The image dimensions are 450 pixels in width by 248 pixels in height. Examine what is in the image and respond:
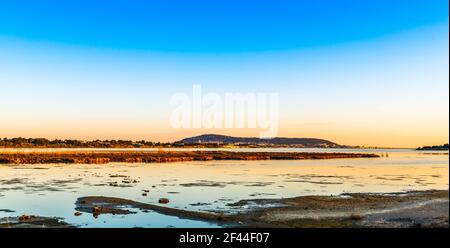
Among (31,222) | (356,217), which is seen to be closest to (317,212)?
(356,217)

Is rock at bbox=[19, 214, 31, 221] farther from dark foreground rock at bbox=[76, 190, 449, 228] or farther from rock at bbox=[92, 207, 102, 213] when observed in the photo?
rock at bbox=[92, 207, 102, 213]

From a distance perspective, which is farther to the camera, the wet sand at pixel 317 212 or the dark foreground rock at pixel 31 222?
the wet sand at pixel 317 212

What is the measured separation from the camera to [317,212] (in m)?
22.5

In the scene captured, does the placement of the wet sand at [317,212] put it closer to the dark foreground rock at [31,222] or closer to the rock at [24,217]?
the dark foreground rock at [31,222]

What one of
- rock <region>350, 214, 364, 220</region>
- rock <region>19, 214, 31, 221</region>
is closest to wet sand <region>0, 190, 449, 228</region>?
rock <region>350, 214, 364, 220</region>

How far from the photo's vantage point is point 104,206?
80.7 feet

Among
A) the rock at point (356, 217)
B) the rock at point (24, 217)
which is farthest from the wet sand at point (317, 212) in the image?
the rock at point (24, 217)

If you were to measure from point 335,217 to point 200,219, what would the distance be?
6.07 meters

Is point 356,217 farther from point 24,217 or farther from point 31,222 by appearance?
point 24,217

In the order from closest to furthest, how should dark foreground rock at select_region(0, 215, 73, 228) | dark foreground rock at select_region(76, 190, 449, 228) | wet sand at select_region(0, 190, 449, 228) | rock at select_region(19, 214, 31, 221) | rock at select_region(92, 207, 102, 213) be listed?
dark foreground rock at select_region(0, 215, 73, 228) → wet sand at select_region(0, 190, 449, 228) → dark foreground rock at select_region(76, 190, 449, 228) → rock at select_region(19, 214, 31, 221) → rock at select_region(92, 207, 102, 213)

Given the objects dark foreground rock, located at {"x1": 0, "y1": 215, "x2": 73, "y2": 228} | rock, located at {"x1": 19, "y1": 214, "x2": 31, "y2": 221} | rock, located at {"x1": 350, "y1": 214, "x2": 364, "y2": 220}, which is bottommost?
dark foreground rock, located at {"x1": 0, "y1": 215, "x2": 73, "y2": 228}

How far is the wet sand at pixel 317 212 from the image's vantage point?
19281 mm

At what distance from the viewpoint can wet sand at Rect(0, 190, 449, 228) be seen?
759 inches
